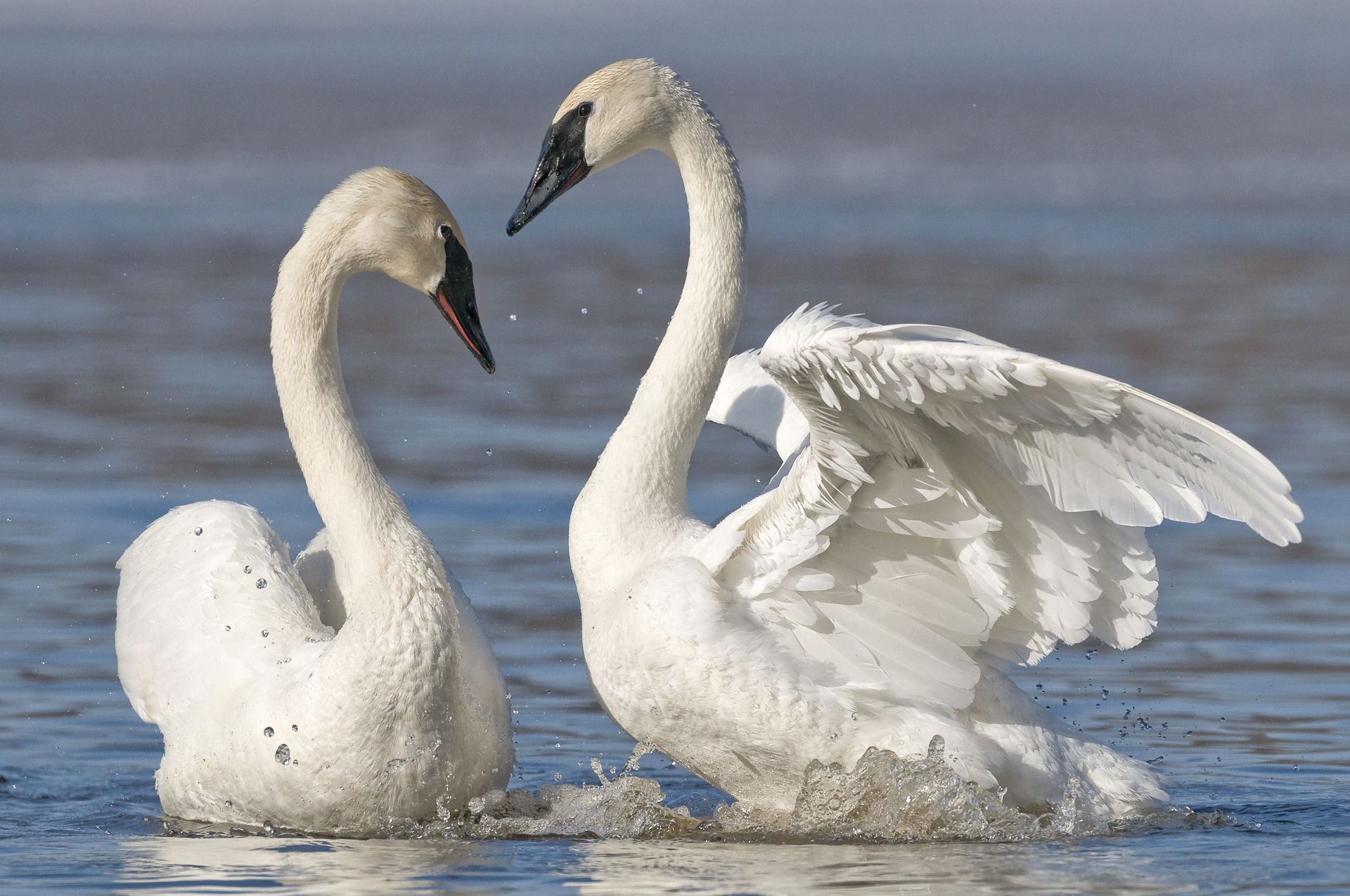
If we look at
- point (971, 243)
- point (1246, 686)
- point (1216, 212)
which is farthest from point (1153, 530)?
point (1216, 212)

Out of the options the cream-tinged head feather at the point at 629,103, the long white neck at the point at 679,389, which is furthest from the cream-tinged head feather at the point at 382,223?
the long white neck at the point at 679,389

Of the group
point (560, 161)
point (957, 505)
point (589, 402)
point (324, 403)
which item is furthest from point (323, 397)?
point (589, 402)

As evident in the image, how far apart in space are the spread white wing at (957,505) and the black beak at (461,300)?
3.76ft

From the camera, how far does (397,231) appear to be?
7.02 m

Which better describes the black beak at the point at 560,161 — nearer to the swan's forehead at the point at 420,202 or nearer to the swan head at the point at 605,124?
the swan head at the point at 605,124

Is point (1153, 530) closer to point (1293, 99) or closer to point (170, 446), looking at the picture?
point (170, 446)

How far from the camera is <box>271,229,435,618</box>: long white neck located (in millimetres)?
6914

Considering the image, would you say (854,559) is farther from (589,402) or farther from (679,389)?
(589,402)

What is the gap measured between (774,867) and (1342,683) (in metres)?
3.23

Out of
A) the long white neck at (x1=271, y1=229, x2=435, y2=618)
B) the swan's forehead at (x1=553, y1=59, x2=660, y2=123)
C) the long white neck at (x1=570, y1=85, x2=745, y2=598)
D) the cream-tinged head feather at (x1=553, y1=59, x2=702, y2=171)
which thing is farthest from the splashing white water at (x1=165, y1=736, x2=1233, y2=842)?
the swan's forehead at (x1=553, y1=59, x2=660, y2=123)

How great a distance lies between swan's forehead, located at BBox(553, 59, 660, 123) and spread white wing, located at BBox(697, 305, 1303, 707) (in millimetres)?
1468

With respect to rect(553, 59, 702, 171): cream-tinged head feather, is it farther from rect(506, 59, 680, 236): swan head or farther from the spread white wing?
the spread white wing

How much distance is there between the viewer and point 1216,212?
28.2 metres

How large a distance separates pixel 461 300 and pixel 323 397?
23.7 inches
